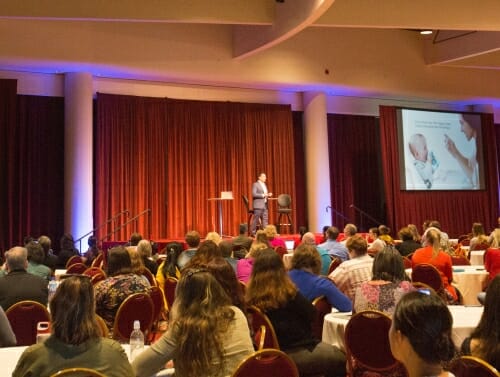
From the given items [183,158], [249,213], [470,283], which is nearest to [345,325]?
[470,283]

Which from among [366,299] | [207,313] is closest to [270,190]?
[366,299]

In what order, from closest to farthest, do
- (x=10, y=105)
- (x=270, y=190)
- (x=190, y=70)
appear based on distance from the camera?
(x=10, y=105) → (x=190, y=70) → (x=270, y=190)

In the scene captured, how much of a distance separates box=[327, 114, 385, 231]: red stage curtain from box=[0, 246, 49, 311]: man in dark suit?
12.0 meters

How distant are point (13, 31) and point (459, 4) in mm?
9413

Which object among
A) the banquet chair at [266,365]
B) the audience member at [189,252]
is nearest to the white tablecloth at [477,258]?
the audience member at [189,252]

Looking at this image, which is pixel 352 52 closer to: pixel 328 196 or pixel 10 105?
pixel 328 196

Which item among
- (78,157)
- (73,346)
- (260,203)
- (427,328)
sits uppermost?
(78,157)

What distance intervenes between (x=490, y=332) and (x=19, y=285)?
3.45m

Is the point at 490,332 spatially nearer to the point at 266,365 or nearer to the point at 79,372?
the point at 266,365

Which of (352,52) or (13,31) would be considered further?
(352,52)

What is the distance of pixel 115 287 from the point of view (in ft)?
13.6

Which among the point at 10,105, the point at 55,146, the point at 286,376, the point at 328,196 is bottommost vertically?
the point at 286,376

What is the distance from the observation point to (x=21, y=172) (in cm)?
1270

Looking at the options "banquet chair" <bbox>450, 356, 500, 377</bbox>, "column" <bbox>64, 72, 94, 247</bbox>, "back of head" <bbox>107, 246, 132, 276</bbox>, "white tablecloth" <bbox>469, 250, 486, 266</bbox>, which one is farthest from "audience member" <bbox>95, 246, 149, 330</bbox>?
"column" <bbox>64, 72, 94, 247</bbox>
